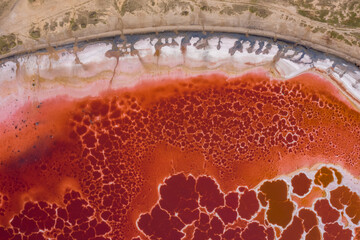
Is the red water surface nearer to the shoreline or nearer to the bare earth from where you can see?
the shoreline

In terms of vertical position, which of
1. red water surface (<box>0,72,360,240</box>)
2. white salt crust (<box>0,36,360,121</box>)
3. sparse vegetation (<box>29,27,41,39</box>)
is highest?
sparse vegetation (<box>29,27,41,39</box>)

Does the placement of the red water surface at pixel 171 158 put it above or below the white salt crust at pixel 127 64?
below

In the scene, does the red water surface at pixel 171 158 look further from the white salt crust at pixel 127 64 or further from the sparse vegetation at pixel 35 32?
the sparse vegetation at pixel 35 32

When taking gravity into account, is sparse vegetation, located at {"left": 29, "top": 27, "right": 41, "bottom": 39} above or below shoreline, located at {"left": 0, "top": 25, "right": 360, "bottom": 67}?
above

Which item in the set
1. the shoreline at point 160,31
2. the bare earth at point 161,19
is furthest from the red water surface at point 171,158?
the bare earth at point 161,19

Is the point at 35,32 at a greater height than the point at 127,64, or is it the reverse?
the point at 35,32

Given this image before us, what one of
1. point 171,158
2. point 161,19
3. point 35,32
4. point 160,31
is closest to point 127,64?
point 160,31

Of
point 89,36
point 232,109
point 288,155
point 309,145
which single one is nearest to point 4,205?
point 89,36

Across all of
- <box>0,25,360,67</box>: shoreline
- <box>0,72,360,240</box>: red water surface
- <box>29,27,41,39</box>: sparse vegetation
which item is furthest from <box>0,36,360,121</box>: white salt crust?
<box>29,27,41,39</box>: sparse vegetation

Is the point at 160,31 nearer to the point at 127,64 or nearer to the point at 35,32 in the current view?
the point at 127,64
